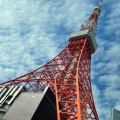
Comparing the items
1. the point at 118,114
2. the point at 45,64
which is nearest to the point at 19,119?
the point at 45,64

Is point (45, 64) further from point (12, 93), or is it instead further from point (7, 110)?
point (7, 110)

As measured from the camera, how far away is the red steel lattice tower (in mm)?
26794

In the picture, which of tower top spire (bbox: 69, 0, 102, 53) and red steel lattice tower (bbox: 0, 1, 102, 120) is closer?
red steel lattice tower (bbox: 0, 1, 102, 120)

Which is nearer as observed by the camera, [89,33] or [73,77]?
[73,77]

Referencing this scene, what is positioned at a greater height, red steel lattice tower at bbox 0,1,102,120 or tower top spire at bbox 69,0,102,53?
tower top spire at bbox 69,0,102,53

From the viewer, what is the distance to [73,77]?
3131 cm

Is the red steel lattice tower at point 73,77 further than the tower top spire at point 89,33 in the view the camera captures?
No

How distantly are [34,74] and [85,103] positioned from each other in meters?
8.16

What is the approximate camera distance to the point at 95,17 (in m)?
52.4

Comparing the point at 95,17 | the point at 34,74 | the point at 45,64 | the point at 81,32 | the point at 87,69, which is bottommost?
the point at 34,74

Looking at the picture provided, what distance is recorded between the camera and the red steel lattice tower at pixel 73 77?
26794 mm

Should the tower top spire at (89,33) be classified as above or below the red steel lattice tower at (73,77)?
above

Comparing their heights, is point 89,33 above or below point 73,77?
above

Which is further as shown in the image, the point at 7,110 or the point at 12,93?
the point at 12,93
